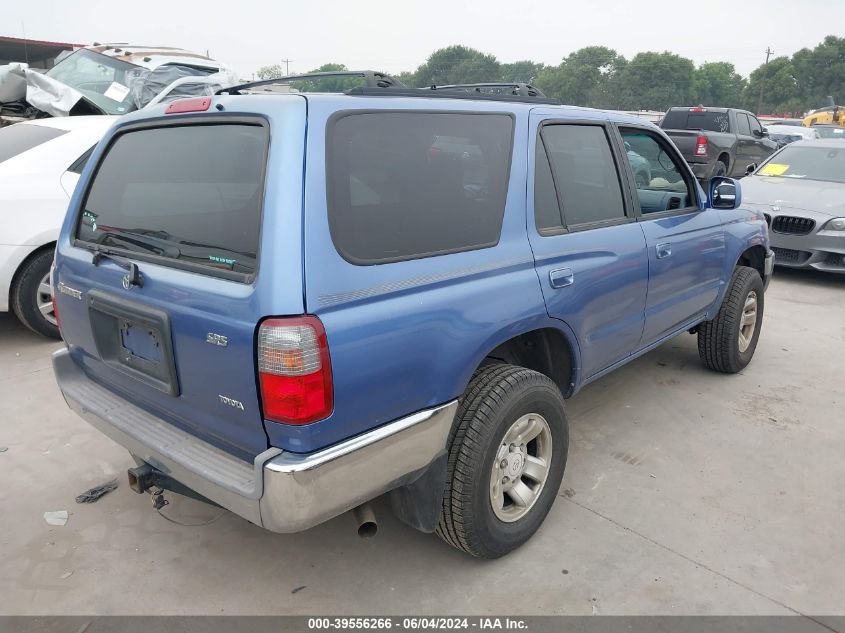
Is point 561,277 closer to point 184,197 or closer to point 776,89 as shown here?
point 184,197

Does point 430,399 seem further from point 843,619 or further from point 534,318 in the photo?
point 843,619

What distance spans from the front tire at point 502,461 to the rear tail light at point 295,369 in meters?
0.71

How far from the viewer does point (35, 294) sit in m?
4.98

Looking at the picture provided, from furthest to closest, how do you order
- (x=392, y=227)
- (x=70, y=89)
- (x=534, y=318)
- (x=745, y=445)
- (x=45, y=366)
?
1. (x=70, y=89)
2. (x=45, y=366)
3. (x=745, y=445)
4. (x=534, y=318)
5. (x=392, y=227)

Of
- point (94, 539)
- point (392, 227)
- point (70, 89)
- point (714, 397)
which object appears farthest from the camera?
point (70, 89)

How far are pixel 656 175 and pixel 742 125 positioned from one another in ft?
42.4

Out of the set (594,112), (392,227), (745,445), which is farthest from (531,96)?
(745,445)

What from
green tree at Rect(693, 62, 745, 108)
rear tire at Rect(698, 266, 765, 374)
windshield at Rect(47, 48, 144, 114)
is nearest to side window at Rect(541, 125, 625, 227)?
rear tire at Rect(698, 266, 765, 374)

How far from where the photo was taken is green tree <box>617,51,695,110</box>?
8412 centimetres

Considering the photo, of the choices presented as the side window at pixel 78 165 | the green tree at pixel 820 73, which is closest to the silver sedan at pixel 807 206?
the side window at pixel 78 165

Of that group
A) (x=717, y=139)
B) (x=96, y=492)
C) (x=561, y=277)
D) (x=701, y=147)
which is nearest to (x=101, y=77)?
(x=96, y=492)

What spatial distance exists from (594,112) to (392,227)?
1.67m

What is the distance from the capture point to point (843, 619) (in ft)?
7.93

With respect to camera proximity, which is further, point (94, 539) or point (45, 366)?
point (45, 366)
